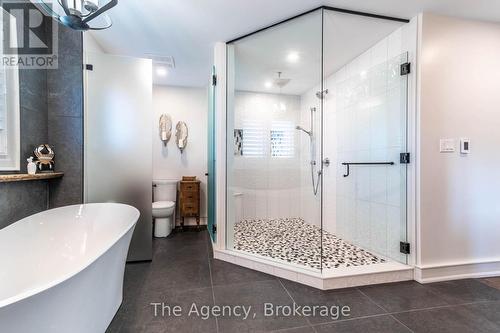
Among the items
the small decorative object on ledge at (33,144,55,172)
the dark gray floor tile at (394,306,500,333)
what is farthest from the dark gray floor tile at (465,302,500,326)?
the small decorative object on ledge at (33,144,55,172)

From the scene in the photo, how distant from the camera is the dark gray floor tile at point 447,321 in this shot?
4.88 feet

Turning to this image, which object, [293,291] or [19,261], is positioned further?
[293,291]

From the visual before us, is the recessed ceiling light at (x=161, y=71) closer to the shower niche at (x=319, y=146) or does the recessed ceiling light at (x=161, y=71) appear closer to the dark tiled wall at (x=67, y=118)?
the dark tiled wall at (x=67, y=118)

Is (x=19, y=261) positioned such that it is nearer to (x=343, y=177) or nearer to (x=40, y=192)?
(x=40, y=192)

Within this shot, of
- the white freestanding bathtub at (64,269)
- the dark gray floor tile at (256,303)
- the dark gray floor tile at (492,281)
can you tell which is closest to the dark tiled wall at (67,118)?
the white freestanding bathtub at (64,269)

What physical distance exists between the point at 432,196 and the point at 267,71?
2.25m

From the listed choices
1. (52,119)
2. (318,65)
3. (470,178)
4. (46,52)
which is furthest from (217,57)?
(470,178)

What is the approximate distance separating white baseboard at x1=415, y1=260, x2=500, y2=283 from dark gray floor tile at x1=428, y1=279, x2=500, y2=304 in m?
0.05

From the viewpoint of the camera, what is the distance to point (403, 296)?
187 cm

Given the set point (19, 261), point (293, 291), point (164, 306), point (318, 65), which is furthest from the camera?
point (318, 65)

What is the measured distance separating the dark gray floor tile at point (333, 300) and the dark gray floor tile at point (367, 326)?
55mm

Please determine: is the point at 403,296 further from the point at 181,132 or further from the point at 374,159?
the point at 181,132

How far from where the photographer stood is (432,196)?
2121mm

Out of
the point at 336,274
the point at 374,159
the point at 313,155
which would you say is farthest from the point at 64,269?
the point at 374,159
